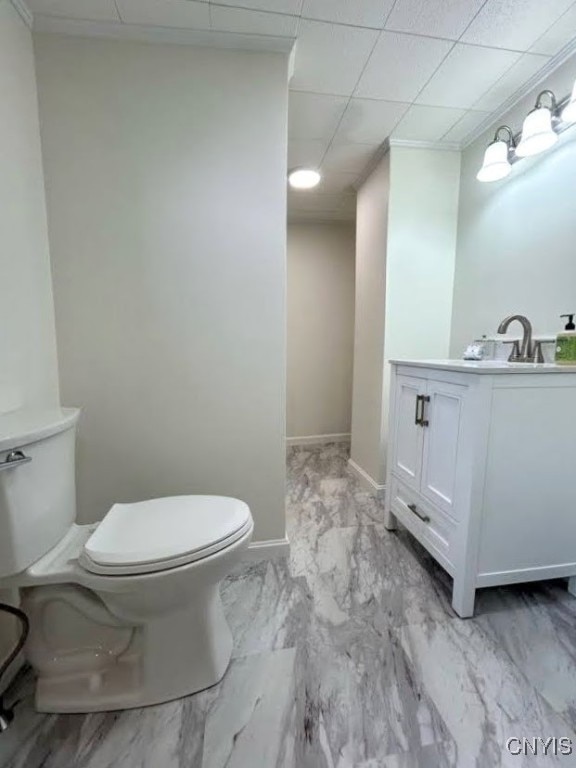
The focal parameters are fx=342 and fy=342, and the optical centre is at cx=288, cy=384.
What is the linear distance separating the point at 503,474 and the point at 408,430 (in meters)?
0.45

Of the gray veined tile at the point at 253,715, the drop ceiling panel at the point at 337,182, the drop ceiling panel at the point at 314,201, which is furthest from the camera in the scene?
the drop ceiling panel at the point at 314,201

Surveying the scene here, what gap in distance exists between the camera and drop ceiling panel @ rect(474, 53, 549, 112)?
53.4 inches

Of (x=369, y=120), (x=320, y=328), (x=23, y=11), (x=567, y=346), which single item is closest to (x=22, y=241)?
(x=23, y=11)

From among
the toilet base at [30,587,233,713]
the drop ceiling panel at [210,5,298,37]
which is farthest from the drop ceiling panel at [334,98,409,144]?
the toilet base at [30,587,233,713]

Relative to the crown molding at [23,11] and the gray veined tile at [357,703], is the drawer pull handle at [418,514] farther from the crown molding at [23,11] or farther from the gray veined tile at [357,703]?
the crown molding at [23,11]

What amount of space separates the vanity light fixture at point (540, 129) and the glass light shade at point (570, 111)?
51 mm

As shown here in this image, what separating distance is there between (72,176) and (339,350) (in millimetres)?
2388

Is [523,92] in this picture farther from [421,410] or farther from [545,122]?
[421,410]

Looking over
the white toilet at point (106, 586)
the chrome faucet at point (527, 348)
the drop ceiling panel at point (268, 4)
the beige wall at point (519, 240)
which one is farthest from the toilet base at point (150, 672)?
the drop ceiling panel at point (268, 4)

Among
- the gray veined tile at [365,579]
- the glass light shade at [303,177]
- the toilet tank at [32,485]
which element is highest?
the glass light shade at [303,177]

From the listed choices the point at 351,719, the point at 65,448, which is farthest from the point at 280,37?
the point at 351,719

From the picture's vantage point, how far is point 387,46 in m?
1.29

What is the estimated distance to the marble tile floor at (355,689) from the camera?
0.81 metres

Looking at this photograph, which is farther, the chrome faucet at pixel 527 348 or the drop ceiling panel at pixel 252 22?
the chrome faucet at pixel 527 348
